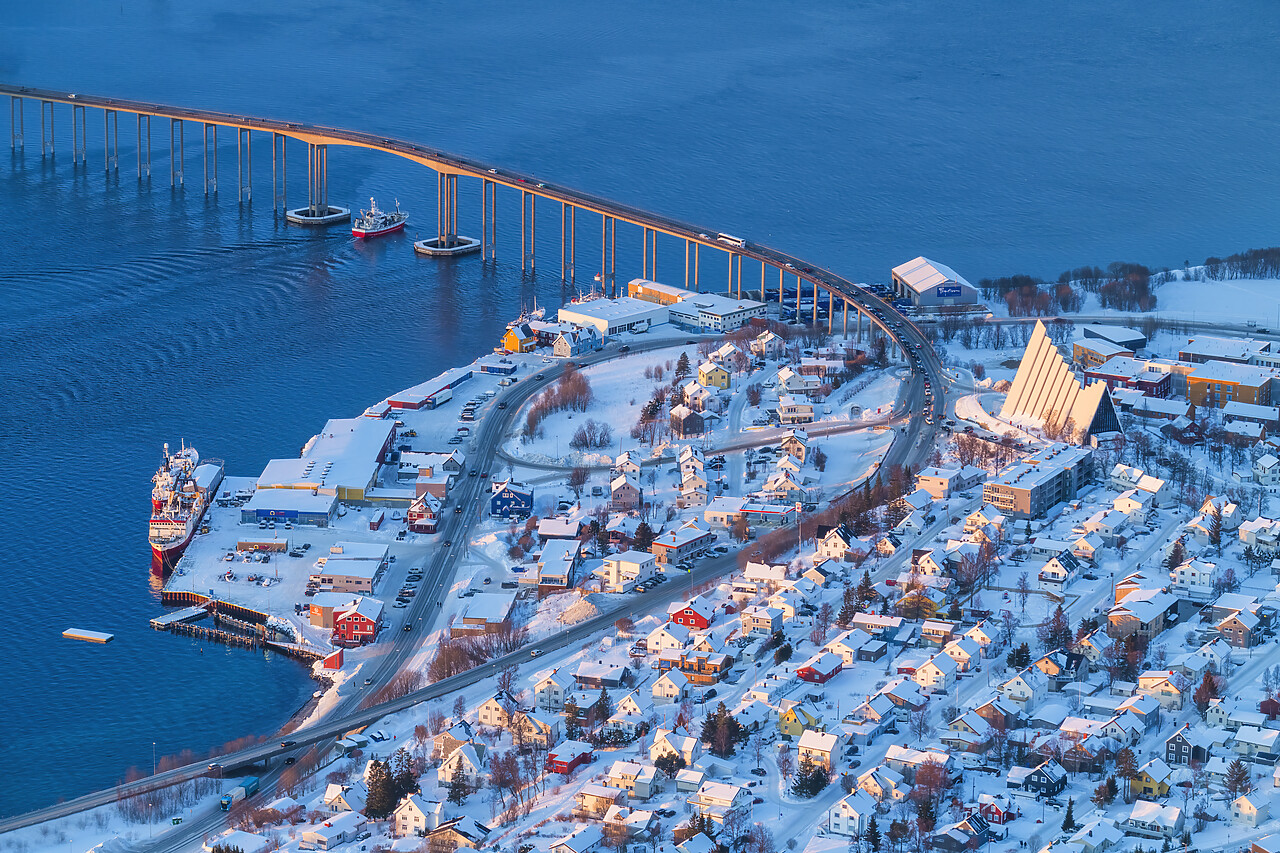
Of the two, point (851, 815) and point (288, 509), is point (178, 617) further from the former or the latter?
point (851, 815)

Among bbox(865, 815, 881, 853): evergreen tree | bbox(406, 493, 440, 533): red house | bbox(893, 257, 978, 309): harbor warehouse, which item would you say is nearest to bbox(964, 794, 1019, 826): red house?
bbox(865, 815, 881, 853): evergreen tree

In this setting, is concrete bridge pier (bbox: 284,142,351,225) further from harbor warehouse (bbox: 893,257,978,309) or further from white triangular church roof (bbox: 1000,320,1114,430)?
white triangular church roof (bbox: 1000,320,1114,430)

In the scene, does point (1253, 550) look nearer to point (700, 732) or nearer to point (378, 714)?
point (700, 732)

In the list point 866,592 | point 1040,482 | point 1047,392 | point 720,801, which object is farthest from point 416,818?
point 1047,392

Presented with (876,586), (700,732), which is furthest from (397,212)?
(700,732)

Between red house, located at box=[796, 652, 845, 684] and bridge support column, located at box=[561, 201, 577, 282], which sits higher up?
bridge support column, located at box=[561, 201, 577, 282]
